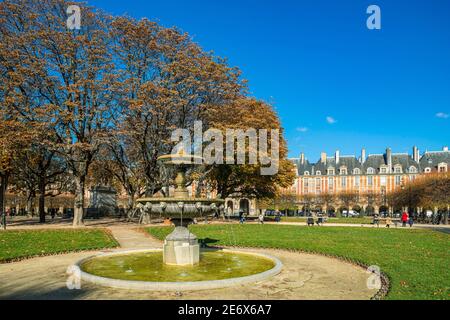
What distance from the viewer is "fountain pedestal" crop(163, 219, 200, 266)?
1189 centimetres

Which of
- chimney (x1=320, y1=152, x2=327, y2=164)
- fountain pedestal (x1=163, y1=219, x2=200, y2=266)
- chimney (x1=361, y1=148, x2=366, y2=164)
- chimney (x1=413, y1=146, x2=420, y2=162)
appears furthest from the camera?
chimney (x1=320, y1=152, x2=327, y2=164)

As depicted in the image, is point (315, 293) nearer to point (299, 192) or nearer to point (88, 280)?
point (88, 280)

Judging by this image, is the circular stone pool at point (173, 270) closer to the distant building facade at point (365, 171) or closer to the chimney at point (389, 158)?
the distant building facade at point (365, 171)

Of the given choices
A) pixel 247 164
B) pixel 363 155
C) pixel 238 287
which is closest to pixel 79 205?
pixel 247 164

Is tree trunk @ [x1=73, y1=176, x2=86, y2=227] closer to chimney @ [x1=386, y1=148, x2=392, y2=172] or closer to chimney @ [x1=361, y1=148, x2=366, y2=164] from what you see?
chimney @ [x1=386, y1=148, x2=392, y2=172]

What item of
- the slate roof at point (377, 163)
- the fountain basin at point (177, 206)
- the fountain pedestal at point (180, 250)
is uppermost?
the slate roof at point (377, 163)

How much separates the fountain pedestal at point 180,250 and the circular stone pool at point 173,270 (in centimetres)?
29

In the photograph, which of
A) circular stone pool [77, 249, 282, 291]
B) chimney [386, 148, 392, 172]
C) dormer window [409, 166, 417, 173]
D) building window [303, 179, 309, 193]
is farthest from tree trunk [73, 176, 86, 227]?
dormer window [409, 166, 417, 173]

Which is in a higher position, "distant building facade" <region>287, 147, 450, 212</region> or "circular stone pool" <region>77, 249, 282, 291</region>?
"distant building facade" <region>287, 147, 450, 212</region>

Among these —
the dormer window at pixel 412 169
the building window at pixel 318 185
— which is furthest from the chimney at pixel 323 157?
the dormer window at pixel 412 169

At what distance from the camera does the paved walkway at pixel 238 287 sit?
27.2 feet

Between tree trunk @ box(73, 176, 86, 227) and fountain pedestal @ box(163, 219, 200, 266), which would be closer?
fountain pedestal @ box(163, 219, 200, 266)

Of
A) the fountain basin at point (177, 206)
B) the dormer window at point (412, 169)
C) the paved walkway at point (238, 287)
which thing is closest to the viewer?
the paved walkway at point (238, 287)

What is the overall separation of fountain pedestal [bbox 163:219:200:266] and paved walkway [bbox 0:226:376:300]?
2.74 metres
